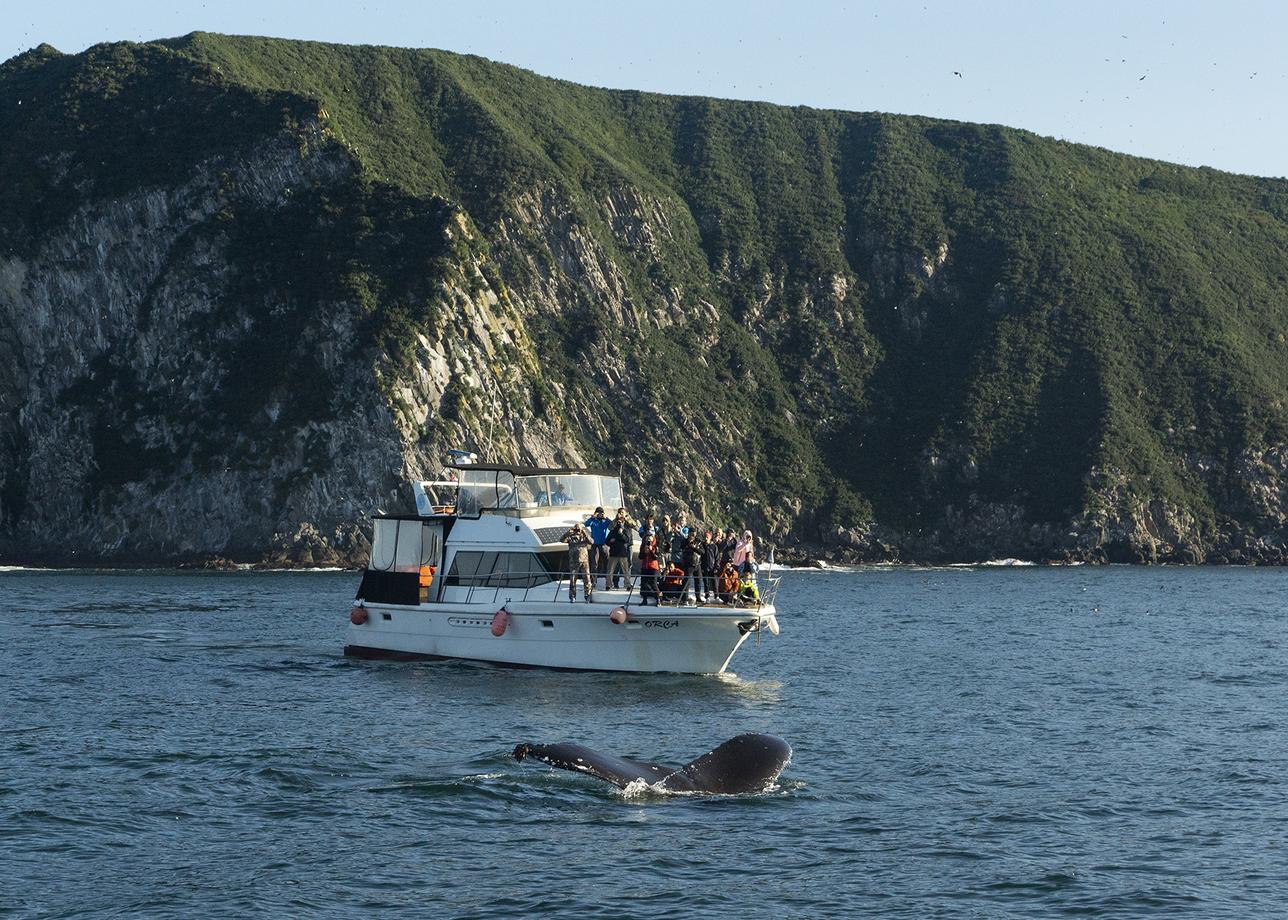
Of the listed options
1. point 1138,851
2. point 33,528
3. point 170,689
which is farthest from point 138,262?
point 1138,851

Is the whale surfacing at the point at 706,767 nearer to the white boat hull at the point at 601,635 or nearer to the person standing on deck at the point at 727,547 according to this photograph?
the white boat hull at the point at 601,635

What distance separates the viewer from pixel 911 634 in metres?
67.2

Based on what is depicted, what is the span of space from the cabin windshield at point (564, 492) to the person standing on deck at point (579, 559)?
4.03m

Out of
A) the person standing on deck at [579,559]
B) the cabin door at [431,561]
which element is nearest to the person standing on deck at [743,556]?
the person standing on deck at [579,559]

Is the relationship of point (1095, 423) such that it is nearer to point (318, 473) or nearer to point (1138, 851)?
point (318, 473)

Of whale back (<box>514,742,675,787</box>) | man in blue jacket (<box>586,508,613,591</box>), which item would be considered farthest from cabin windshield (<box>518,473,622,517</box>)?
whale back (<box>514,742,675,787</box>)

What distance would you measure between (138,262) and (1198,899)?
143 metres

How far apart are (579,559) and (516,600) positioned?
2.61 m

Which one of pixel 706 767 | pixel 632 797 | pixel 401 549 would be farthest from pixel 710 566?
pixel 632 797

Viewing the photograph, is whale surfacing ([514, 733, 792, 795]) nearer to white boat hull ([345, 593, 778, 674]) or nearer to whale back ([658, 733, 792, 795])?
whale back ([658, 733, 792, 795])

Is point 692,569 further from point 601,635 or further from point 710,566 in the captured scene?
point 601,635

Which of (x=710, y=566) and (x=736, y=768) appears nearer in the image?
(x=736, y=768)

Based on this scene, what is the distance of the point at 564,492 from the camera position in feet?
161

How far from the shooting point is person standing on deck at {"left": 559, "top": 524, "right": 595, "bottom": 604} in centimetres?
4359
